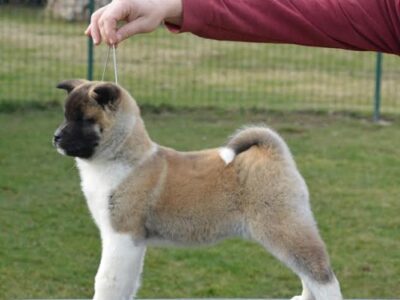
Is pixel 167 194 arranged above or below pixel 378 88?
Answer: above

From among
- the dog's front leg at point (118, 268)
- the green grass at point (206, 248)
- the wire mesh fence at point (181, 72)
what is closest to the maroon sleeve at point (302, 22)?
the dog's front leg at point (118, 268)

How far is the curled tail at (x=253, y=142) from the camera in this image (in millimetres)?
4469

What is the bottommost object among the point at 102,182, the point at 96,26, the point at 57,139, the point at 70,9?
the point at 70,9

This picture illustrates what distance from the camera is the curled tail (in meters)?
4.47

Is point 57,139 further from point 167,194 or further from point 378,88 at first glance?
point 378,88

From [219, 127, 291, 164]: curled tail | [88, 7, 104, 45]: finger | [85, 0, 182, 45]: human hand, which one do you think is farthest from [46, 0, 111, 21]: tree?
[85, 0, 182, 45]: human hand

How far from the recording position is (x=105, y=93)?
3.99 metres

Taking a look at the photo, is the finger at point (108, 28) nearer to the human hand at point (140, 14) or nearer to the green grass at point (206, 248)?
the human hand at point (140, 14)

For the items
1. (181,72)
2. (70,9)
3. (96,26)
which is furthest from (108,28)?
(181,72)

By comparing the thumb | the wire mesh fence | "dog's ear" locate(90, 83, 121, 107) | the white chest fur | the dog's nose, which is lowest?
the wire mesh fence

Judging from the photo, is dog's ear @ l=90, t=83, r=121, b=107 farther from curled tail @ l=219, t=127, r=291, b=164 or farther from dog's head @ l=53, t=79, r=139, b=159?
curled tail @ l=219, t=127, r=291, b=164

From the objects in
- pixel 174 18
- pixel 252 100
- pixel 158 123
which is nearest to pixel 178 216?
pixel 174 18

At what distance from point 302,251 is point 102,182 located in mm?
861

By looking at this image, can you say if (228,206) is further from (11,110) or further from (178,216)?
(11,110)
